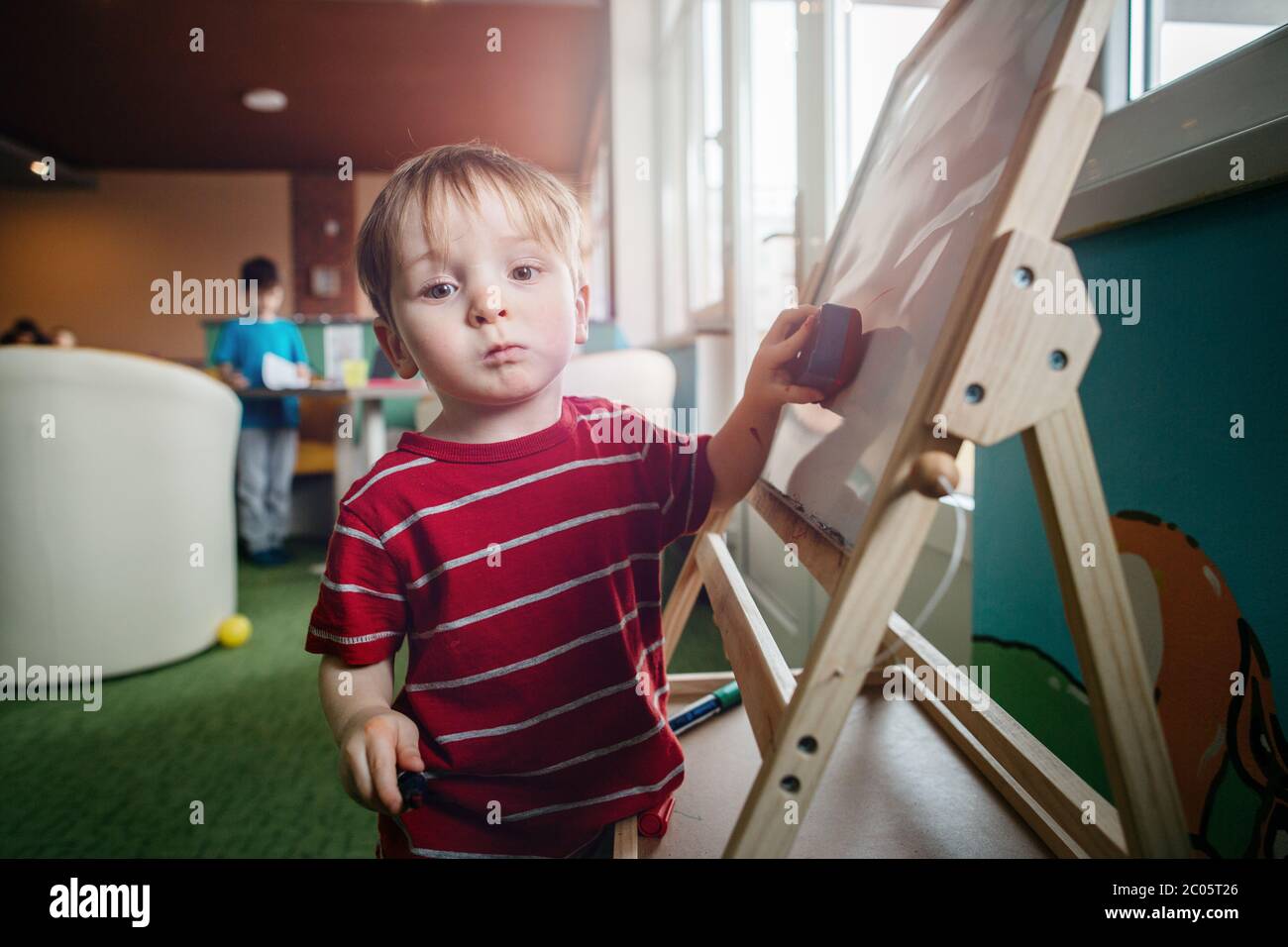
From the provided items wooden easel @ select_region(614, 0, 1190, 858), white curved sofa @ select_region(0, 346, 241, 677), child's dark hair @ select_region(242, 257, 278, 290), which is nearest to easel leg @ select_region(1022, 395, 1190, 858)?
wooden easel @ select_region(614, 0, 1190, 858)

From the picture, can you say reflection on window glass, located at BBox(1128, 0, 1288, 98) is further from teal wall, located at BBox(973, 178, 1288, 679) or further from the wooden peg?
the wooden peg

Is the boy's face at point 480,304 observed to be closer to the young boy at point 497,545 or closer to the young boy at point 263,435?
the young boy at point 497,545

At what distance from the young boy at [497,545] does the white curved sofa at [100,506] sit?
130cm

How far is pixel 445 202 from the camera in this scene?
20.4 inches

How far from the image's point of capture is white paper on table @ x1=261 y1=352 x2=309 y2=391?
254 cm

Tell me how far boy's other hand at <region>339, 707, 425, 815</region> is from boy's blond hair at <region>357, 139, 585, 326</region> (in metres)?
0.28

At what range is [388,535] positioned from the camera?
55cm

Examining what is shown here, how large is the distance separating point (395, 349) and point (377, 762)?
0.93ft

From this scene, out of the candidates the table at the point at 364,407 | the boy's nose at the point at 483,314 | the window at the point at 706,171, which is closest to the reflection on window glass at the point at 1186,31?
the boy's nose at the point at 483,314

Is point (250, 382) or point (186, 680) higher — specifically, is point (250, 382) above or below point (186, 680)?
above

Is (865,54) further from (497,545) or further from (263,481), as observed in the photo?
(263,481)
